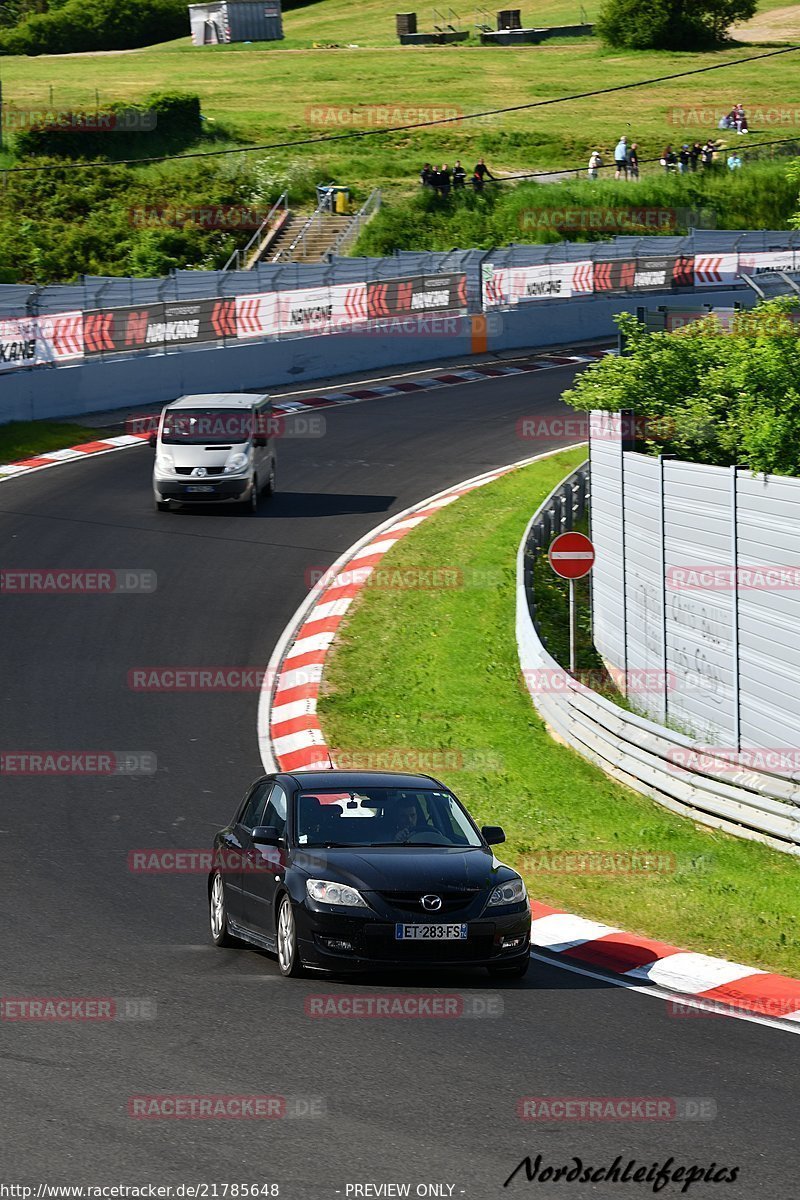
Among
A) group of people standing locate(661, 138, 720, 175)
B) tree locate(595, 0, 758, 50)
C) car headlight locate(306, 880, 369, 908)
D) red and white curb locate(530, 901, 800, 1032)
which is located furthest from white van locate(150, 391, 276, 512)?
tree locate(595, 0, 758, 50)

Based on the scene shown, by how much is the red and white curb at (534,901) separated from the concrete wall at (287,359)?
8.19 meters

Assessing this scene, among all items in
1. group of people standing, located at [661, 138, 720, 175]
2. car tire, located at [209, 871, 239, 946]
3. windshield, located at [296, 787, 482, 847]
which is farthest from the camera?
group of people standing, located at [661, 138, 720, 175]

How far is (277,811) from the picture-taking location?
1214 centimetres

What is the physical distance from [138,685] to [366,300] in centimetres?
2356

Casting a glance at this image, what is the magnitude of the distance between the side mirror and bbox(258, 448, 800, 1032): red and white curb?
2.18 m

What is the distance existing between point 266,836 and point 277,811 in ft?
1.90

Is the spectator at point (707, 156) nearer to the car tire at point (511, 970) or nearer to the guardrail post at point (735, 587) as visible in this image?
the guardrail post at point (735, 587)

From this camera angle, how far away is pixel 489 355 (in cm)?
4419

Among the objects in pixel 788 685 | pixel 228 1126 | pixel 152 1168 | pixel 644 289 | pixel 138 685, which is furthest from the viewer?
pixel 644 289

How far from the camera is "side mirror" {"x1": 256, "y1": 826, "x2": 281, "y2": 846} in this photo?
1157cm

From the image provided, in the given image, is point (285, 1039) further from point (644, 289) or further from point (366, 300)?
point (644, 289)

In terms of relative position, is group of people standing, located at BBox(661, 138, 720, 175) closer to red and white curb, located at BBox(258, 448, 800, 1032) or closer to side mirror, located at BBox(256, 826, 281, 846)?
red and white curb, located at BBox(258, 448, 800, 1032)

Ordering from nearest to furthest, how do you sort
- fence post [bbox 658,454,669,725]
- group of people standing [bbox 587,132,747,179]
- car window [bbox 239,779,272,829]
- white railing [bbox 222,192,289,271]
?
car window [bbox 239,779,272,829]
fence post [bbox 658,454,669,725]
white railing [bbox 222,192,289,271]
group of people standing [bbox 587,132,747,179]

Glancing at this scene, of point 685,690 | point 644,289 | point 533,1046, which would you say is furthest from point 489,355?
→ point 533,1046
